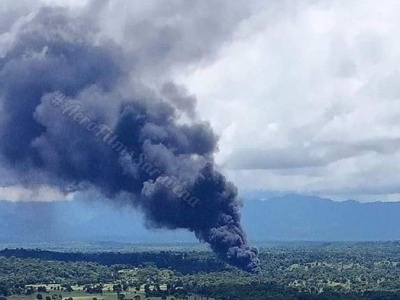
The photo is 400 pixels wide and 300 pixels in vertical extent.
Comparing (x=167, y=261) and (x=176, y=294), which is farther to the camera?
(x=167, y=261)

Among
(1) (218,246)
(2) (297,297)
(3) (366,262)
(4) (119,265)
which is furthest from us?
(3) (366,262)

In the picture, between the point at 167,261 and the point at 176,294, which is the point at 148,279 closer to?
the point at 176,294

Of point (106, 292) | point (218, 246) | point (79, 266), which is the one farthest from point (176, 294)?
point (79, 266)

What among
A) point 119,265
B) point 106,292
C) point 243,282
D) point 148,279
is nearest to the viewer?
point 106,292

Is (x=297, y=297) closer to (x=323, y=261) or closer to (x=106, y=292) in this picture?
(x=106, y=292)

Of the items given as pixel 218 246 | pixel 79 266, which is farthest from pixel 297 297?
pixel 79 266

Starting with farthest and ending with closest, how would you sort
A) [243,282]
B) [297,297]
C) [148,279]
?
1. [148,279]
2. [243,282]
3. [297,297]
